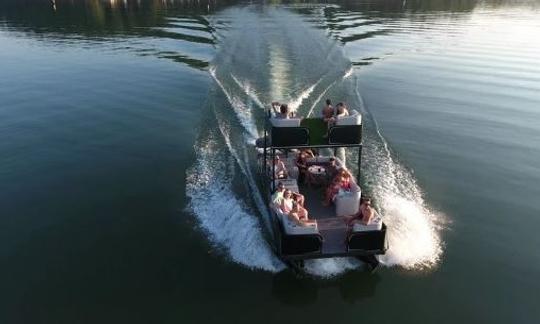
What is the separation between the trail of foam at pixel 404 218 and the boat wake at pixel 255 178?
35mm

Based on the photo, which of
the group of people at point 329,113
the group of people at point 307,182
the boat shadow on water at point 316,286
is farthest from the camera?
the group of people at point 329,113

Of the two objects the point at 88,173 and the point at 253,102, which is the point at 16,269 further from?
the point at 253,102

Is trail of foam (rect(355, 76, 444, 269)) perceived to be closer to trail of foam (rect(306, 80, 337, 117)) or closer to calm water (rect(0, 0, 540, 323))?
calm water (rect(0, 0, 540, 323))

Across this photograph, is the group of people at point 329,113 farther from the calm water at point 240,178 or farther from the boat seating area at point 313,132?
the calm water at point 240,178

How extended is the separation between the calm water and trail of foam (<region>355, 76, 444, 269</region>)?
78 mm

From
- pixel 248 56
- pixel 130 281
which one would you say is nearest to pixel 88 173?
pixel 130 281

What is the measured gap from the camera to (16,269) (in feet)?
47.4

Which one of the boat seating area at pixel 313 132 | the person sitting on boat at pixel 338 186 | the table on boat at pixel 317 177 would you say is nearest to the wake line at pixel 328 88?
the table on boat at pixel 317 177

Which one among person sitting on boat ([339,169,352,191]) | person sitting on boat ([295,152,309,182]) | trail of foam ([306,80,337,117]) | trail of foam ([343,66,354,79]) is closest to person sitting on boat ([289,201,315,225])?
person sitting on boat ([339,169,352,191])

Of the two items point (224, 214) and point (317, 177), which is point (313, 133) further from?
point (224, 214)

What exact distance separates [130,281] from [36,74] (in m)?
27.8

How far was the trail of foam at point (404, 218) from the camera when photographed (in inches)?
575

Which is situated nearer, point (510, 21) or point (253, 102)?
point (253, 102)

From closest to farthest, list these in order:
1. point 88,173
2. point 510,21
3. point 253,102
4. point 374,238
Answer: point 374,238, point 88,173, point 253,102, point 510,21
